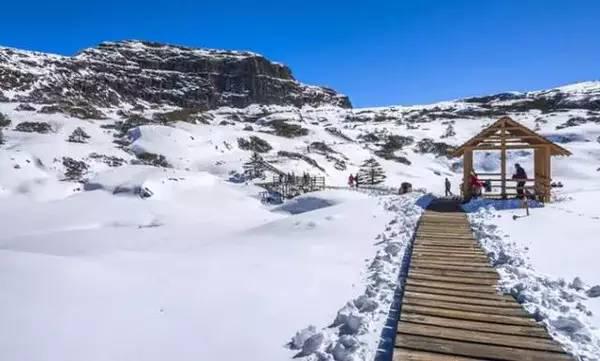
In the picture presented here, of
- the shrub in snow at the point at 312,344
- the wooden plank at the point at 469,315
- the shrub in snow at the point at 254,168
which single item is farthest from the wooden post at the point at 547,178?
the shrub in snow at the point at 254,168

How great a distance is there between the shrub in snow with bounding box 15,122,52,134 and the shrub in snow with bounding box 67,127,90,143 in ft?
7.36

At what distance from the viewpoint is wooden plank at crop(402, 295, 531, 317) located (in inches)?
187

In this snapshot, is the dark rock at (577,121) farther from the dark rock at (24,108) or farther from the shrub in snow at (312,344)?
→ the dark rock at (24,108)

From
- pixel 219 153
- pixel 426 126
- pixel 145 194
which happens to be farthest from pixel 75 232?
pixel 426 126

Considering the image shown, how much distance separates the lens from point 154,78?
77.4 meters

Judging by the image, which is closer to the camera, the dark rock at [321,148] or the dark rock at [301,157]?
the dark rock at [301,157]

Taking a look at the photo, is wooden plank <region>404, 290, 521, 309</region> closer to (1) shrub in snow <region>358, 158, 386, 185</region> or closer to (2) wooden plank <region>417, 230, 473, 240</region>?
(2) wooden plank <region>417, 230, 473, 240</region>

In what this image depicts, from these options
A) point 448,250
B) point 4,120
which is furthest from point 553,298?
point 4,120

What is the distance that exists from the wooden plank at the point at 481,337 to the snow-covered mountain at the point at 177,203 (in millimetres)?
1364

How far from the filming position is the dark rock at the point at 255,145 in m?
39.6

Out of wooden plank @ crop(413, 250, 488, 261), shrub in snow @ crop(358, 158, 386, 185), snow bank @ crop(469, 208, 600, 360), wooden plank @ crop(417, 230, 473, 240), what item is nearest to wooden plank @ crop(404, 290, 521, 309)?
snow bank @ crop(469, 208, 600, 360)

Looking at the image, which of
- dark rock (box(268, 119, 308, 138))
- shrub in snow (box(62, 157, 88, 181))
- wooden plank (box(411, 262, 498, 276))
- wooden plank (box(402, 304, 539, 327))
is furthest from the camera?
dark rock (box(268, 119, 308, 138))

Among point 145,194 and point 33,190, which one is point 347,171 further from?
point 33,190

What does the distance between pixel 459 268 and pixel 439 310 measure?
2.05m
